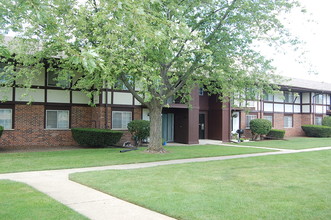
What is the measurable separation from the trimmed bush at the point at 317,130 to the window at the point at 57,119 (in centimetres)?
2283

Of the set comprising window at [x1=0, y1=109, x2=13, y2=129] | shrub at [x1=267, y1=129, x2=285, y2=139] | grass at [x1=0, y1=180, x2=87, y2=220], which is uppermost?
window at [x1=0, y1=109, x2=13, y2=129]

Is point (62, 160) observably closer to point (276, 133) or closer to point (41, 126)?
point (41, 126)

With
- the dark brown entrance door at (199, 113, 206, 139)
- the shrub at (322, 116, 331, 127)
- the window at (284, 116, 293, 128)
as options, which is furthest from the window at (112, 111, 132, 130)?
the shrub at (322, 116, 331, 127)

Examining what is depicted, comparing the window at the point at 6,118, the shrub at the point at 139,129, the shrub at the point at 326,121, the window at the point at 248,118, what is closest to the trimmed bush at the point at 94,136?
the shrub at the point at 139,129

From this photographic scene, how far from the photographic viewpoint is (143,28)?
20.1 ft

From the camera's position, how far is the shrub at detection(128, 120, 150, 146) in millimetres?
18719

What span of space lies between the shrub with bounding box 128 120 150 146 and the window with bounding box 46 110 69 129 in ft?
12.2

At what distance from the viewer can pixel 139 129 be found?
18703mm

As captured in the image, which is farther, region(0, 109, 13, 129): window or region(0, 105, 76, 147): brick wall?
region(0, 105, 76, 147): brick wall

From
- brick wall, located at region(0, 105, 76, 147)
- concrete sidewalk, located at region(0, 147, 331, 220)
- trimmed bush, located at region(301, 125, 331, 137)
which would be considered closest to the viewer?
concrete sidewalk, located at region(0, 147, 331, 220)

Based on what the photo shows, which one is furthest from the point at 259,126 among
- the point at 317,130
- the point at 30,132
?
the point at 30,132

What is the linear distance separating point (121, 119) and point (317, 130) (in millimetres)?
20083

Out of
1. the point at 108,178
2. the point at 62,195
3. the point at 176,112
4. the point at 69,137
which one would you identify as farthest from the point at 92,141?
the point at 62,195

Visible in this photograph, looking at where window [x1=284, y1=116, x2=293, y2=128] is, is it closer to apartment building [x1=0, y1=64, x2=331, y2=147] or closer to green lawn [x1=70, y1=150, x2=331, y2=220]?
apartment building [x1=0, y1=64, x2=331, y2=147]
